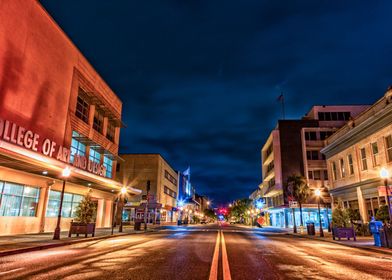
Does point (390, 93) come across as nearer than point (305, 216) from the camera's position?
Yes

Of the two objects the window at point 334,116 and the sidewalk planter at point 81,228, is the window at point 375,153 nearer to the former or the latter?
the sidewalk planter at point 81,228

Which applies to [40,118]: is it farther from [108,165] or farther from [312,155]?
[312,155]

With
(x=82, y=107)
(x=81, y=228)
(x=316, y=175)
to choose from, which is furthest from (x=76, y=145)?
(x=316, y=175)

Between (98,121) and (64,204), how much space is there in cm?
1110

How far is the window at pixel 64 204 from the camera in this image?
26.0 meters

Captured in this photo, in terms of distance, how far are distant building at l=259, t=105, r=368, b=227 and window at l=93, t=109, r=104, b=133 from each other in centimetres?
3486

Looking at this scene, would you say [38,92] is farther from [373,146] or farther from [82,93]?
[373,146]

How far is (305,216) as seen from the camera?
186ft

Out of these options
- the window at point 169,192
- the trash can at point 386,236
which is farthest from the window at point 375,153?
the window at point 169,192

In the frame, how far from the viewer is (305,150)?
188 ft

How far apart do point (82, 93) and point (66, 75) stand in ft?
12.4

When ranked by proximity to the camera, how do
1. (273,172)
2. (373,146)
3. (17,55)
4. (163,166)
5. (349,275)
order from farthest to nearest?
1. (163,166)
2. (273,172)
3. (373,146)
4. (17,55)
5. (349,275)

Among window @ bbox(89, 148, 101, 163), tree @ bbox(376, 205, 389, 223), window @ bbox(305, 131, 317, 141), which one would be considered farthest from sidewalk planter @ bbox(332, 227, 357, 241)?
window @ bbox(305, 131, 317, 141)

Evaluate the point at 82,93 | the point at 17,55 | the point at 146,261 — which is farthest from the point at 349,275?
the point at 82,93
